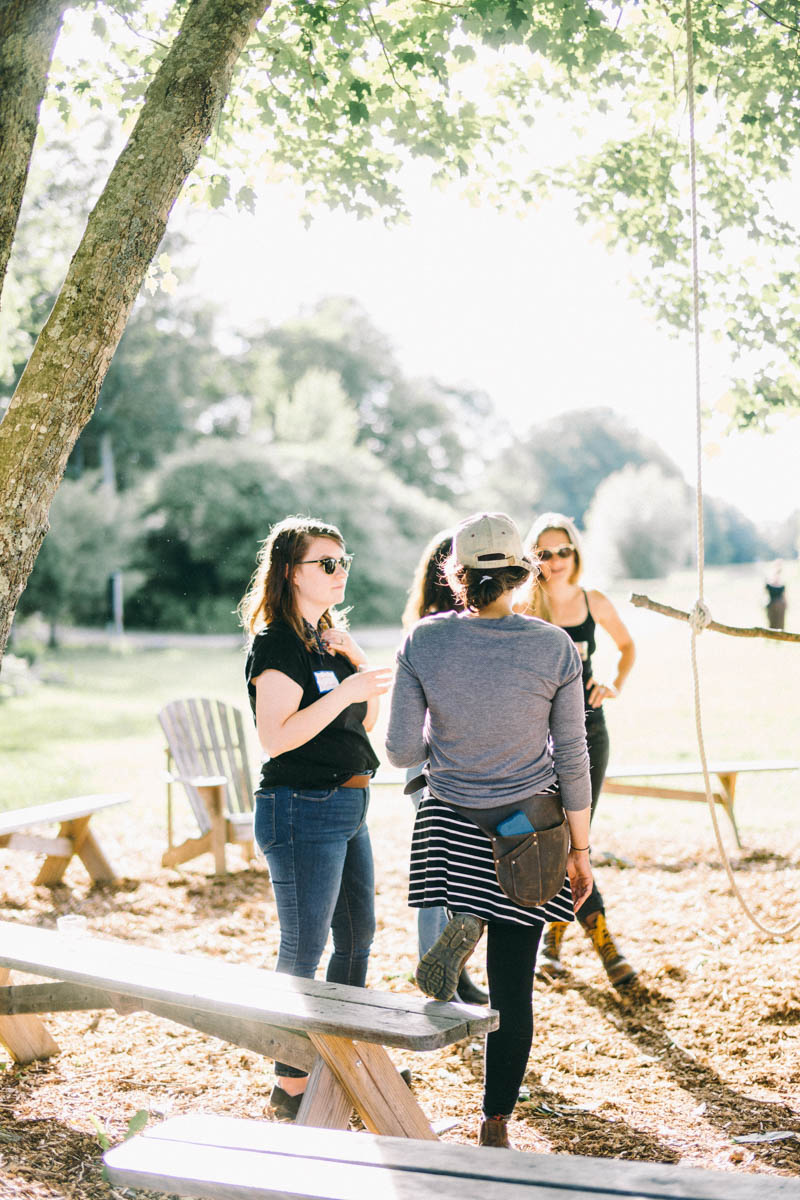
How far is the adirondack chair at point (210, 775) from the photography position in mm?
6727

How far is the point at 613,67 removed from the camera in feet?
17.4

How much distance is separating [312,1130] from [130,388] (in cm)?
3772

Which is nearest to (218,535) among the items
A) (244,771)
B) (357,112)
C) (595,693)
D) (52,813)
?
(244,771)

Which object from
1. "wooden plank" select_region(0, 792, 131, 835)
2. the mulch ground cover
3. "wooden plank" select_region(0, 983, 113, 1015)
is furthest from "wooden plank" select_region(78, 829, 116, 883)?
"wooden plank" select_region(0, 983, 113, 1015)

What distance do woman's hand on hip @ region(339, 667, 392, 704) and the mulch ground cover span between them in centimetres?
135

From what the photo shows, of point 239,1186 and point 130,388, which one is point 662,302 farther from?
point 130,388

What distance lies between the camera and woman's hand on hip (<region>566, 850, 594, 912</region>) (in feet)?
10.1

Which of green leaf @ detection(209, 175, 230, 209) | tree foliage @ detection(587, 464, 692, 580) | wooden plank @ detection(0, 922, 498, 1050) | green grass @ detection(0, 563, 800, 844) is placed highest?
tree foliage @ detection(587, 464, 692, 580)

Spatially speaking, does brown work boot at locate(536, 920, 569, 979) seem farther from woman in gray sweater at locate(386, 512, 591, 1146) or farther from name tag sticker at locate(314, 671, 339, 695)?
name tag sticker at locate(314, 671, 339, 695)

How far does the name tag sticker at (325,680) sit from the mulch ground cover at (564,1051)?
1346 millimetres

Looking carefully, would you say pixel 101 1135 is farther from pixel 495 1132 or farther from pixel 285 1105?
pixel 495 1132

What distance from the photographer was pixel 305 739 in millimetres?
3084

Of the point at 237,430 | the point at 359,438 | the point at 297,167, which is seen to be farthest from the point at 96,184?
the point at 297,167

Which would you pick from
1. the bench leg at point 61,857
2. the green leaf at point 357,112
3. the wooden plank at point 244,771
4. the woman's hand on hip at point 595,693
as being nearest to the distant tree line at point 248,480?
the wooden plank at point 244,771
